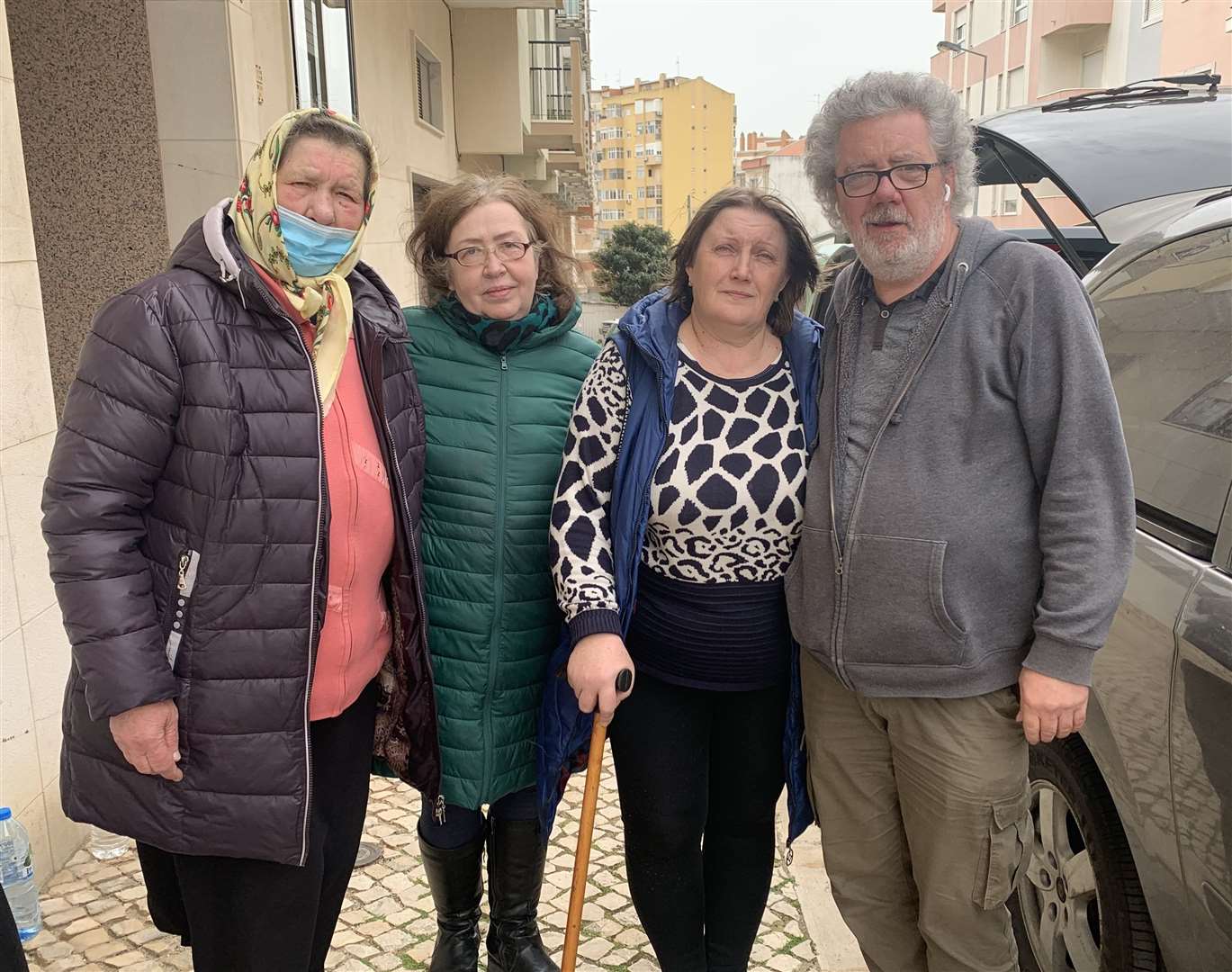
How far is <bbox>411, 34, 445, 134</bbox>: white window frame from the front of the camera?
1188cm

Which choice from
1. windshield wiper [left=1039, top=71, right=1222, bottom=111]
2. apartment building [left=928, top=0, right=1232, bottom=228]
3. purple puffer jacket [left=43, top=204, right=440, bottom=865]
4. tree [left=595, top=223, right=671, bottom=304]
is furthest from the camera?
tree [left=595, top=223, right=671, bottom=304]

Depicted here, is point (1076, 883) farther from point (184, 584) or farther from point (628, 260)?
point (628, 260)

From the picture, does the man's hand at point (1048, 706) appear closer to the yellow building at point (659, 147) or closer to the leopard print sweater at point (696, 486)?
the leopard print sweater at point (696, 486)

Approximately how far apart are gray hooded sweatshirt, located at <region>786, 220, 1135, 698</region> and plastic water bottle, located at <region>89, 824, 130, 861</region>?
2748 mm

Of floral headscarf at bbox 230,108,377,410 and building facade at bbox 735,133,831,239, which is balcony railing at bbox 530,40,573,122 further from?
floral headscarf at bbox 230,108,377,410

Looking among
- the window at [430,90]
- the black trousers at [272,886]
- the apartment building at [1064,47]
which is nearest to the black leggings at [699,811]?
the black trousers at [272,886]

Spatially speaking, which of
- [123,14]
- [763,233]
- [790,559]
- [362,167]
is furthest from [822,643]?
[123,14]

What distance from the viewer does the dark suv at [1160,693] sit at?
1830 mm

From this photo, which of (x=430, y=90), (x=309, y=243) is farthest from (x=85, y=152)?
(x=430, y=90)

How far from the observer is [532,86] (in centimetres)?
1895

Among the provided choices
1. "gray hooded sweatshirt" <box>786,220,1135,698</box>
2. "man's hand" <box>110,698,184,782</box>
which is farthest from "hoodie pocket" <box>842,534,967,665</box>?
"man's hand" <box>110,698,184,782</box>

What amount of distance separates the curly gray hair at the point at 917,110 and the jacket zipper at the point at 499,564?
3.04 ft

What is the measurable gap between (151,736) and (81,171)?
3682 millimetres

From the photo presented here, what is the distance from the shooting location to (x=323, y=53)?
719 cm
